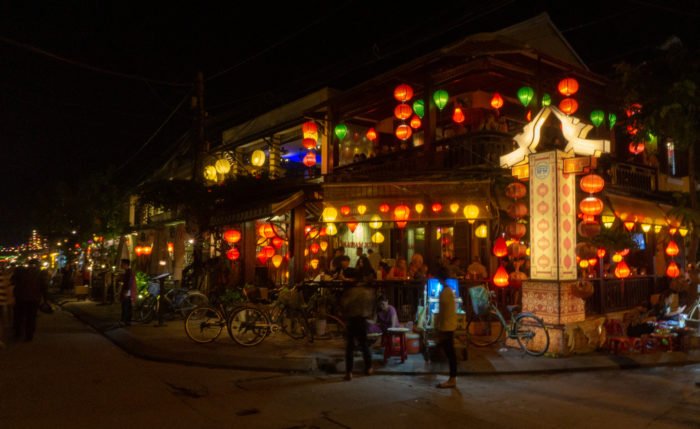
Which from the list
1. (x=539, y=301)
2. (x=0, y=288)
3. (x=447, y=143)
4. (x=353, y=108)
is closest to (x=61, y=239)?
(x=0, y=288)

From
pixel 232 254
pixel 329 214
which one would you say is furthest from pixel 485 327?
pixel 232 254

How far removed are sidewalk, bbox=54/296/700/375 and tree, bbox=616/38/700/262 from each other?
5365mm

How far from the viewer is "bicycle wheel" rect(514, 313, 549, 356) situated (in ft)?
36.9

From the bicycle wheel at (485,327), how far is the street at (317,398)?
2.81m

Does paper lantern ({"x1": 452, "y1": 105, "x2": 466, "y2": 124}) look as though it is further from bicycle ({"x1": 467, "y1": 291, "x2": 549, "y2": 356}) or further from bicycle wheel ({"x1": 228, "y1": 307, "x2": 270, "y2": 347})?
bicycle wheel ({"x1": 228, "y1": 307, "x2": 270, "y2": 347})

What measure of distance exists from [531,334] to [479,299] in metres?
1.35

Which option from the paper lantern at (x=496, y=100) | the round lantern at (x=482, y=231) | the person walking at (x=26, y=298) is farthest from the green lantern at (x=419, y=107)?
the person walking at (x=26, y=298)

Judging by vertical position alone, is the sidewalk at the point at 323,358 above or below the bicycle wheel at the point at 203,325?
below

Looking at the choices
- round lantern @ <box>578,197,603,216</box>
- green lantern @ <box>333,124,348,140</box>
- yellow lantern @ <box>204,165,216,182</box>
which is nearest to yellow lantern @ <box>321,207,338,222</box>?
green lantern @ <box>333,124,348,140</box>

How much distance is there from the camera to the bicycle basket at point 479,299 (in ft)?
38.8

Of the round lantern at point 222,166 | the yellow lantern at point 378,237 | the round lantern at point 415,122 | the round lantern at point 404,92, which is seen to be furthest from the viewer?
the round lantern at point 222,166

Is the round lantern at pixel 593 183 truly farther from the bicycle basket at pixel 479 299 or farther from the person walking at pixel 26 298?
the person walking at pixel 26 298

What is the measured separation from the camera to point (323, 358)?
10.4 meters

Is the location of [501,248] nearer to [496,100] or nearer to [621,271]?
[621,271]
